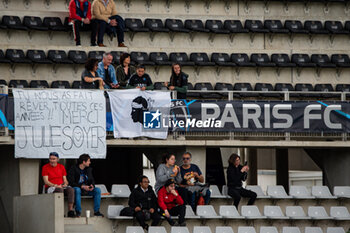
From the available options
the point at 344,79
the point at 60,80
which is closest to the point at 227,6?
the point at 344,79

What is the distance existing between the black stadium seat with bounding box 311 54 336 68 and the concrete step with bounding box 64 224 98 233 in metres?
9.90

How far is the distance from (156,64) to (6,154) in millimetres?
5581

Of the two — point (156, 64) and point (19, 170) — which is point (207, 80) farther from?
point (19, 170)

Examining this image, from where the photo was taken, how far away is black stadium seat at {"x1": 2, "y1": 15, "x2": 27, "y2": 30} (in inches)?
810

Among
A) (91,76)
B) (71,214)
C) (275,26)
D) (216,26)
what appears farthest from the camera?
(275,26)

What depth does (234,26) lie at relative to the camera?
71.7 ft

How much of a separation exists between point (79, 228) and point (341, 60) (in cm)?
1078

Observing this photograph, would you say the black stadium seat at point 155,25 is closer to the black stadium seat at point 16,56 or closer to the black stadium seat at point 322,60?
the black stadium seat at point 16,56

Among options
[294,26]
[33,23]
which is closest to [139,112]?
[33,23]

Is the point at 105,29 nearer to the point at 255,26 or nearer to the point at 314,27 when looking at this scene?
the point at 255,26

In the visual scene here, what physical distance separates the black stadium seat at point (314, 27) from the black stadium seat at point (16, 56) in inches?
323

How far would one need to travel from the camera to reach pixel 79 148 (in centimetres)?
1583

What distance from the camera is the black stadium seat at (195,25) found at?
21.7 metres

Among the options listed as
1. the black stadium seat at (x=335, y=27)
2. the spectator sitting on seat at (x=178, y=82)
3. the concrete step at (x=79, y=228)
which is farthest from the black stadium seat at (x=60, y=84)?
the black stadium seat at (x=335, y=27)
